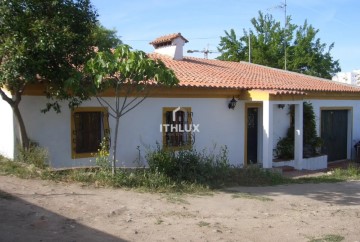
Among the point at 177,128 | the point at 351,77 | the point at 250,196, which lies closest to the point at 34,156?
the point at 177,128

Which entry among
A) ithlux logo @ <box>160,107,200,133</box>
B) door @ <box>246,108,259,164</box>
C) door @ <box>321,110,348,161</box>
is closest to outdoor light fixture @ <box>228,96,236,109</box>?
door @ <box>246,108,259,164</box>

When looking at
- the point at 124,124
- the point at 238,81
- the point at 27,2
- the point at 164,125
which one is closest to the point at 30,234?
the point at 27,2

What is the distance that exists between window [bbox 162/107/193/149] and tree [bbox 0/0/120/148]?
3412 millimetres

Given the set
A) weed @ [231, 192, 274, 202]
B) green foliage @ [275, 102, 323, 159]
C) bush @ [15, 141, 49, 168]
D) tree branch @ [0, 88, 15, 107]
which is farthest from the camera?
green foliage @ [275, 102, 323, 159]

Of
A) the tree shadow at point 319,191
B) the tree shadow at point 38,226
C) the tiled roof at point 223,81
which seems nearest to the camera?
the tree shadow at point 38,226

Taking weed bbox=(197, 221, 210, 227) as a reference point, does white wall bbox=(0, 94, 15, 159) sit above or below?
above

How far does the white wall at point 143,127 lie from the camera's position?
10.2 meters

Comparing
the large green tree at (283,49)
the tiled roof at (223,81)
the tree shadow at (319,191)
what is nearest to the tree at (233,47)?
the large green tree at (283,49)

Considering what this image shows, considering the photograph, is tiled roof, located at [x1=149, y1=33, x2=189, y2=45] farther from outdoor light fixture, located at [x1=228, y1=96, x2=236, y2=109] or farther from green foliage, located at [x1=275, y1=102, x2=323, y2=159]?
green foliage, located at [x1=275, y1=102, x2=323, y2=159]

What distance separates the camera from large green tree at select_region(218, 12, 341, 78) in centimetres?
2998

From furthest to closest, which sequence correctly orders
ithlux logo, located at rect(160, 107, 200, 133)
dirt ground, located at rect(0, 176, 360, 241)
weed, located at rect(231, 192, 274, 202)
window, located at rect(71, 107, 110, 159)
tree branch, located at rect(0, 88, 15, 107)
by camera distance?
ithlux logo, located at rect(160, 107, 200, 133)
window, located at rect(71, 107, 110, 159)
tree branch, located at rect(0, 88, 15, 107)
weed, located at rect(231, 192, 274, 202)
dirt ground, located at rect(0, 176, 360, 241)

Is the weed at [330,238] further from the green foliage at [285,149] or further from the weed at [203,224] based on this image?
the green foliage at [285,149]

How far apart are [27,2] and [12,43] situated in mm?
972

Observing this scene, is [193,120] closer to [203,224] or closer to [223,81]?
[223,81]
